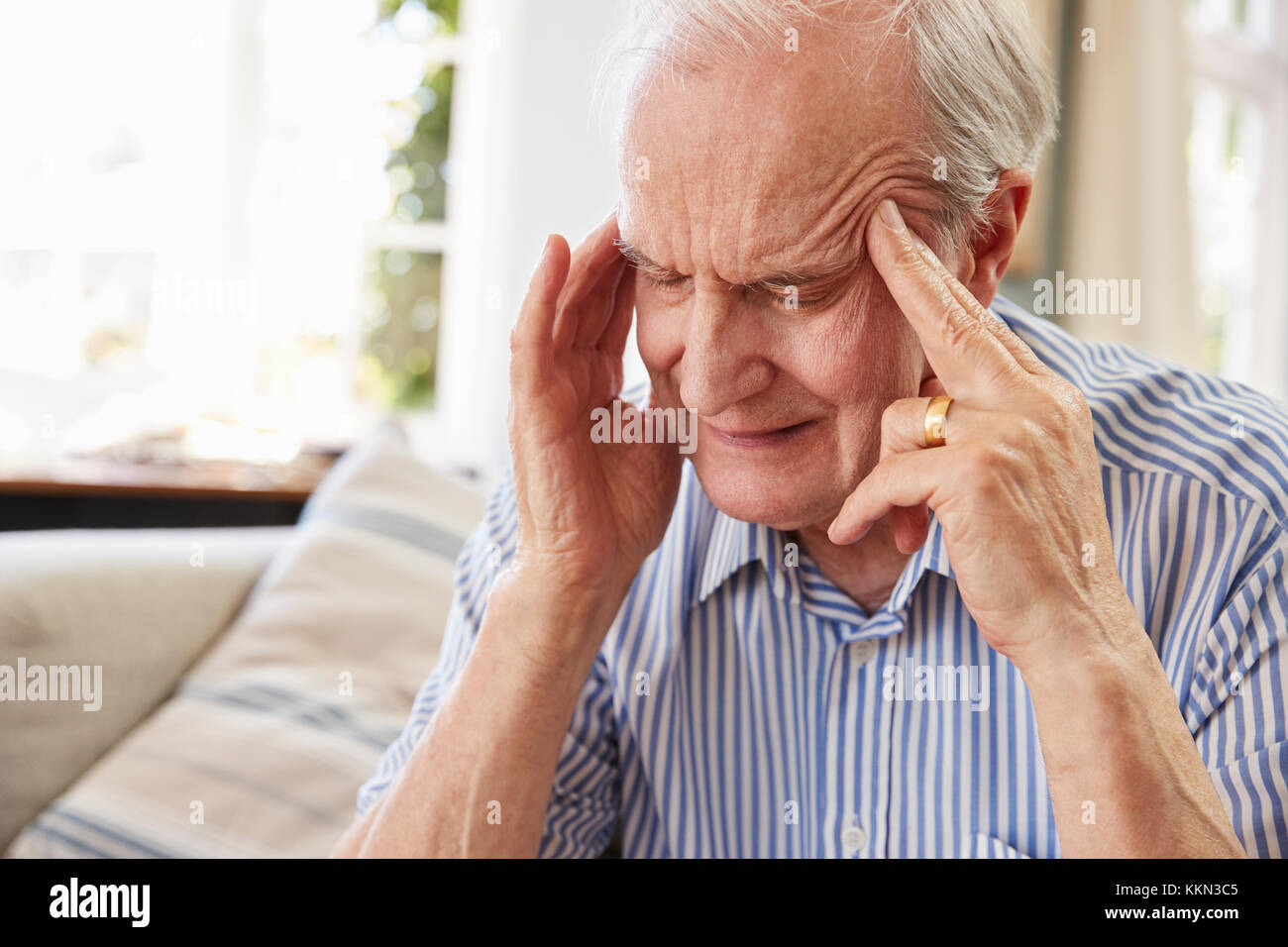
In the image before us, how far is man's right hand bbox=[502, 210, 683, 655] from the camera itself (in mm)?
922

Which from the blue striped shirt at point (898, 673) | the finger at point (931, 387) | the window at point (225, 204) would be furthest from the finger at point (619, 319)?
the window at point (225, 204)

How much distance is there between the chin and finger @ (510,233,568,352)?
18cm

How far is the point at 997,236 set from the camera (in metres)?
0.89

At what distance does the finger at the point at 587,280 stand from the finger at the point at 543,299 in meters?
0.03

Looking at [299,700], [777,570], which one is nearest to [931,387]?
[777,570]

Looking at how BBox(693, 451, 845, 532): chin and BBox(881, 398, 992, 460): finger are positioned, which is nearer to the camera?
BBox(881, 398, 992, 460): finger

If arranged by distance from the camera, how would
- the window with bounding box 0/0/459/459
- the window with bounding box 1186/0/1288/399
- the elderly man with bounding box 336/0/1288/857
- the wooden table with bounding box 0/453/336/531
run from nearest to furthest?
the elderly man with bounding box 336/0/1288/857 → the wooden table with bounding box 0/453/336/531 → the window with bounding box 0/0/459/459 → the window with bounding box 1186/0/1288/399

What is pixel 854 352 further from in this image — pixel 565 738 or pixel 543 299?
pixel 565 738

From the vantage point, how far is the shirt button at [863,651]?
0.94 metres

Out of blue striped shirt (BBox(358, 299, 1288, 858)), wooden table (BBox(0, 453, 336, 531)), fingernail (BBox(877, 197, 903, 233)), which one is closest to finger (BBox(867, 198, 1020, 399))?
fingernail (BBox(877, 197, 903, 233))

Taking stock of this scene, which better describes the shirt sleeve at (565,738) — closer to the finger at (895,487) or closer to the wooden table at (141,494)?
the finger at (895,487)

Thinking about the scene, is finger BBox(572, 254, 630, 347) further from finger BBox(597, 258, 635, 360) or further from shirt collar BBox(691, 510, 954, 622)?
shirt collar BBox(691, 510, 954, 622)
